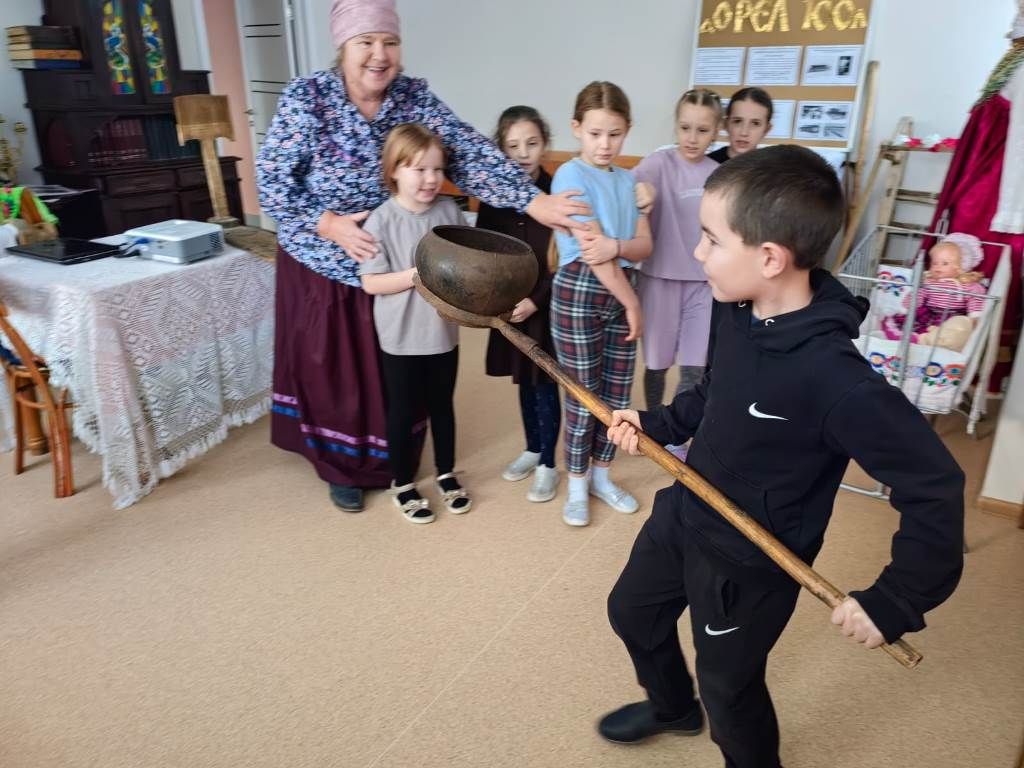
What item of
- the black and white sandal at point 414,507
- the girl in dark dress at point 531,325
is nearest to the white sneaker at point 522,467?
the girl in dark dress at point 531,325

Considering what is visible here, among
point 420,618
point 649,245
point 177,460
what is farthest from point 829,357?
point 177,460

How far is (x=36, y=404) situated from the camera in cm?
233

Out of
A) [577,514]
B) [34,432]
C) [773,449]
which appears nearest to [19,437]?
[34,432]

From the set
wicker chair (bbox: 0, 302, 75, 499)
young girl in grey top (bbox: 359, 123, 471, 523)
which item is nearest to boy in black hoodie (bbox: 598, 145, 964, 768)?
young girl in grey top (bbox: 359, 123, 471, 523)

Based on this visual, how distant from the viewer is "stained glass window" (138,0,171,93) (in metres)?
3.83

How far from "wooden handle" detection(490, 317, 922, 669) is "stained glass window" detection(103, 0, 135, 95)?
3.65 meters

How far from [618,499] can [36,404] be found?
6.10 ft

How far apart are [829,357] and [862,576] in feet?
4.35

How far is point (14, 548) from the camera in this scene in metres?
2.05

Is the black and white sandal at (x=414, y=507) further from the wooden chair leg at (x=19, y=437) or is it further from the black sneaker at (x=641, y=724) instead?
the wooden chair leg at (x=19, y=437)

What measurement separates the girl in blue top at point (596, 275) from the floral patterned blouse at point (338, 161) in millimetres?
188

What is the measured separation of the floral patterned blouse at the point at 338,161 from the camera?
1873mm

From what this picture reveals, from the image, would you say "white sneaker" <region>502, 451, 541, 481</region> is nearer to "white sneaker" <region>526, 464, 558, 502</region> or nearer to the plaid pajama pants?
"white sneaker" <region>526, 464, 558, 502</region>

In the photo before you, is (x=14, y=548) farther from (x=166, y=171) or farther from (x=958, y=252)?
(x=958, y=252)
